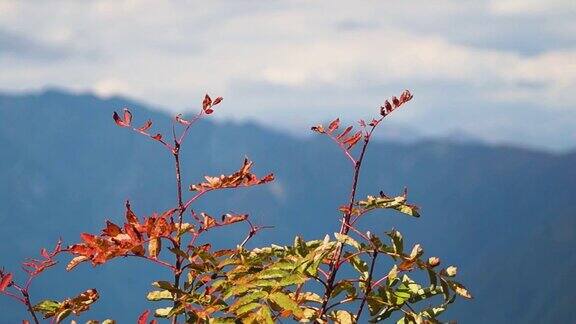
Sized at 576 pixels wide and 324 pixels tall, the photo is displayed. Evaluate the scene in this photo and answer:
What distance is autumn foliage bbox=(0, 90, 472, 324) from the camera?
3.59m

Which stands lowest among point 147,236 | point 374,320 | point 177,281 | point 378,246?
point 374,320

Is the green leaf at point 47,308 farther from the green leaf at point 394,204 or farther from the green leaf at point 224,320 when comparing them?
the green leaf at point 394,204

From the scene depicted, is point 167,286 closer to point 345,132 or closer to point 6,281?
point 6,281

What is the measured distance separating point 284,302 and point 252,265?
49 cm

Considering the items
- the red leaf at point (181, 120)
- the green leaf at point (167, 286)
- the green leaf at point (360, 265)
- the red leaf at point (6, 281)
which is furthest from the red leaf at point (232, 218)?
the red leaf at point (6, 281)

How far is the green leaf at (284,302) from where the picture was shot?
3.41 m

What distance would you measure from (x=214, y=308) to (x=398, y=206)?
38.9 inches

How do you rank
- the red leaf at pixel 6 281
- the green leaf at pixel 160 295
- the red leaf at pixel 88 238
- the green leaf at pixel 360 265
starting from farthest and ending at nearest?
1. the green leaf at pixel 360 265
2. the green leaf at pixel 160 295
3. the red leaf at pixel 6 281
4. the red leaf at pixel 88 238

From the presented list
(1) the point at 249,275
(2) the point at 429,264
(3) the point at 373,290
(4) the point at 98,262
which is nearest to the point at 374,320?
(3) the point at 373,290

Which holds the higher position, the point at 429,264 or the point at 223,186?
the point at 223,186

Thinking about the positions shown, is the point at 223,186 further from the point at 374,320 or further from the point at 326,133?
the point at 374,320

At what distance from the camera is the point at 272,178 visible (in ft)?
13.1

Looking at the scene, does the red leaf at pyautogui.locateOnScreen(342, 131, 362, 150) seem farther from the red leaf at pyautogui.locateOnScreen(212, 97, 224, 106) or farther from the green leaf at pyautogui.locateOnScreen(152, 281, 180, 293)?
the green leaf at pyautogui.locateOnScreen(152, 281, 180, 293)

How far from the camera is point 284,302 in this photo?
3432mm
